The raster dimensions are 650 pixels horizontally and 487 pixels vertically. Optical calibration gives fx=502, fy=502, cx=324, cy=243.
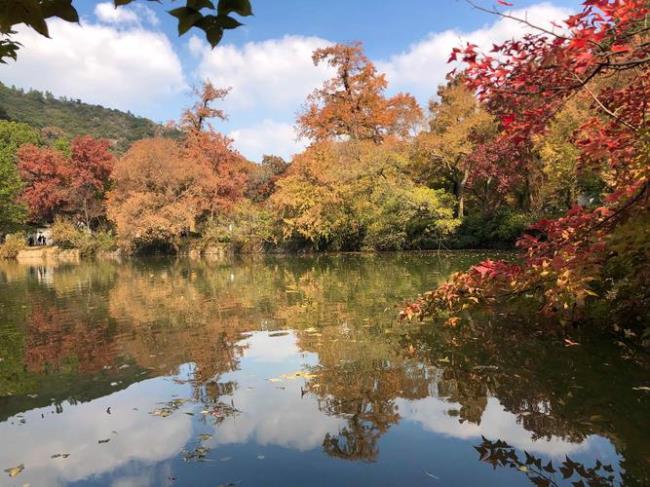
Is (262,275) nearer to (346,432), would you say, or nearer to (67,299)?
(67,299)

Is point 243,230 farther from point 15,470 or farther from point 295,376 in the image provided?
point 15,470

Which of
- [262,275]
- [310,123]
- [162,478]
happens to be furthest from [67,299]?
[310,123]

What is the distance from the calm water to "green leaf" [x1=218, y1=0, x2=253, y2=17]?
104 inches

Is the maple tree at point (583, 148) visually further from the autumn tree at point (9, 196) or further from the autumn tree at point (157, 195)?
the autumn tree at point (9, 196)

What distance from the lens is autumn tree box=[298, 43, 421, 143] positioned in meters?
27.8

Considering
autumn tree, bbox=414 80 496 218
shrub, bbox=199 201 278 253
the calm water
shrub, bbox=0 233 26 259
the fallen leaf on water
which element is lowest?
the fallen leaf on water

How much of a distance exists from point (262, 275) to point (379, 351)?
33.4ft

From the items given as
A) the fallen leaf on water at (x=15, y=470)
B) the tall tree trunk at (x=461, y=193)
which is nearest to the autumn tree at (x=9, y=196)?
the tall tree trunk at (x=461, y=193)

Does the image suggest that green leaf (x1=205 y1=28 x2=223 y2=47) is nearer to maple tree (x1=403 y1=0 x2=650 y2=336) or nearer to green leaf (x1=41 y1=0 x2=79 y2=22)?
green leaf (x1=41 y1=0 x2=79 y2=22)

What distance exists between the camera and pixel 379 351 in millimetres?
5781

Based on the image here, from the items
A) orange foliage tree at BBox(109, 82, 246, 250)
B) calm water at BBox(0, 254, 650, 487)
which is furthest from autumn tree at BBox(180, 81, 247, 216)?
calm water at BBox(0, 254, 650, 487)

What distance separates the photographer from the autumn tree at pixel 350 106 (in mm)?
27766

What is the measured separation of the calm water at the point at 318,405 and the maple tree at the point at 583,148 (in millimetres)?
689

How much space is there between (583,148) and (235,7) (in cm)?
409
